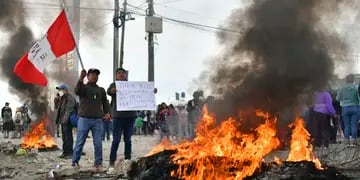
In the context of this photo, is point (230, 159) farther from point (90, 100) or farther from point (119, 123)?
point (90, 100)

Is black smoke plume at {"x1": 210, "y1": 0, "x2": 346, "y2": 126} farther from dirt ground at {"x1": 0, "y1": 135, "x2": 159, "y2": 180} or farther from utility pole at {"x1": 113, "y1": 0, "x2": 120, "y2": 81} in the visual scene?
utility pole at {"x1": 113, "y1": 0, "x2": 120, "y2": 81}

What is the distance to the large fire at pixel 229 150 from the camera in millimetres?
7066

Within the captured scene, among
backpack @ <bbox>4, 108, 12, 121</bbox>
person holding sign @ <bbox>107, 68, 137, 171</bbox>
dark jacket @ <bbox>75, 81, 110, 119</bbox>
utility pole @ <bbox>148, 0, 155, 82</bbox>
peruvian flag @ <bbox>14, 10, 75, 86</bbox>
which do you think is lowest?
person holding sign @ <bbox>107, 68, 137, 171</bbox>

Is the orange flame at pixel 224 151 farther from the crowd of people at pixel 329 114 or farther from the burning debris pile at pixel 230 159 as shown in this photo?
the crowd of people at pixel 329 114

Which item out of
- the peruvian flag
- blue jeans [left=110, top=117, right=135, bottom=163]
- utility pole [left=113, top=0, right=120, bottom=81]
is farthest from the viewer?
utility pole [left=113, top=0, right=120, bottom=81]

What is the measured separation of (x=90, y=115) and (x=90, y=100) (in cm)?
25

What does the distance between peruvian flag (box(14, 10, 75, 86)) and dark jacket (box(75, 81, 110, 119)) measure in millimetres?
1708

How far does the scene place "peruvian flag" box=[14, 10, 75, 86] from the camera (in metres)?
10.6

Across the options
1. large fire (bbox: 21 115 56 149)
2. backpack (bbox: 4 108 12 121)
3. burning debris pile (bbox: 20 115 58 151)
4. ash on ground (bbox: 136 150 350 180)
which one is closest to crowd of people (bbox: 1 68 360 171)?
burning debris pile (bbox: 20 115 58 151)

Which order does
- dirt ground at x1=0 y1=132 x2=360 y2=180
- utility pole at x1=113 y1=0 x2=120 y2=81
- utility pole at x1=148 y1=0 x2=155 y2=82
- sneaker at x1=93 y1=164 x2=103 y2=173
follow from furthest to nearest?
utility pole at x1=113 y1=0 x2=120 y2=81
utility pole at x1=148 y1=0 x2=155 y2=82
dirt ground at x1=0 y1=132 x2=360 y2=180
sneaker at x1=93 y1=164 x2=103 y2=173

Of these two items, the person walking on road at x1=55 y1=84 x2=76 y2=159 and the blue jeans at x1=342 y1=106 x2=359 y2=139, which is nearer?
the blue jeans at x1=342 y1=106 x2=359 y2=139

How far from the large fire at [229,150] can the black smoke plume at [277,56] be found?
47 cm

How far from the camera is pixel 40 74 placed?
11.0m

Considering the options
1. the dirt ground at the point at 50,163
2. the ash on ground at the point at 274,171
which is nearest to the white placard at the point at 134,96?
the dirt ground at the point at 50,163
